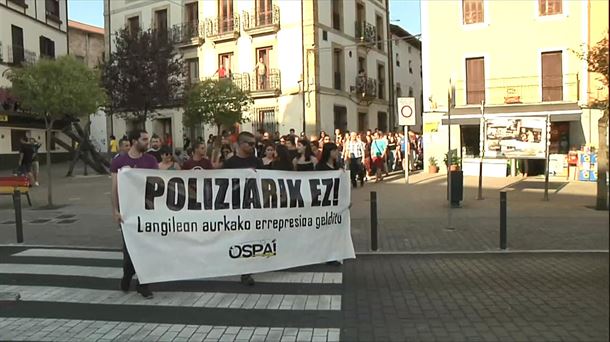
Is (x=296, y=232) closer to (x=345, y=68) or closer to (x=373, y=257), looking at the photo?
(x=373, y=257)

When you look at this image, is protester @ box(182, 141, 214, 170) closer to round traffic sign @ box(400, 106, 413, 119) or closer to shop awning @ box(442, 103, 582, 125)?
round traffic sign @ box(400, 106, 413, 119)

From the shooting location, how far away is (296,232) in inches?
286

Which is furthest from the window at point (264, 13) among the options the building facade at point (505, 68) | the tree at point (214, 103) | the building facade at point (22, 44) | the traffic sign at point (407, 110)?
the traffic sign at point (407, 110)

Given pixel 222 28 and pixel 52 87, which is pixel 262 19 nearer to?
pixel 222 28

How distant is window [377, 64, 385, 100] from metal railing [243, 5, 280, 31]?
1038 centimetres

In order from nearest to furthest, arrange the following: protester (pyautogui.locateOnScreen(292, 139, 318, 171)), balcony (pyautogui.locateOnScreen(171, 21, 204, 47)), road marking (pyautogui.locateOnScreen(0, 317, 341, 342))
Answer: road marking (pyautogui.locateOnScreen(0, 317, 341, 342)) → protester (pyautogui.locateOnScreen(292, 139, 318, 171)) → balcony (pyautogui.locateOnScreen(171, 21, 204, 47))

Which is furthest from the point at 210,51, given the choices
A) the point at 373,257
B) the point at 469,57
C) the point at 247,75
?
the point at 373,257

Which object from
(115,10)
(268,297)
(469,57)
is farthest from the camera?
(115,10)

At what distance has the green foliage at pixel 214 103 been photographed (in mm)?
25828

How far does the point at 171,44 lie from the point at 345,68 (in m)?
11.5

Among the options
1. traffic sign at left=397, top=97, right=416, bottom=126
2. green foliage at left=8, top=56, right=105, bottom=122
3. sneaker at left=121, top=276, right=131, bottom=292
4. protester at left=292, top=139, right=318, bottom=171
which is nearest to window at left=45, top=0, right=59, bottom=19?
green foliage at left=8, top=56, right=105, bottom=122

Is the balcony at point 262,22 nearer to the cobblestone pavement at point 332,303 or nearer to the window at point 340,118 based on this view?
the window at point 340,118

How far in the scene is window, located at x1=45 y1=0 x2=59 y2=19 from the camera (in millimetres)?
37219

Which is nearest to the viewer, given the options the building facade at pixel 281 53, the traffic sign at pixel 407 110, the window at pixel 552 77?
the traffic sign at pixel 407 110
